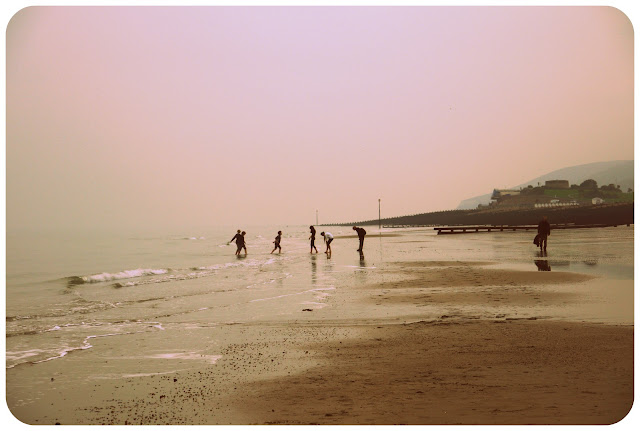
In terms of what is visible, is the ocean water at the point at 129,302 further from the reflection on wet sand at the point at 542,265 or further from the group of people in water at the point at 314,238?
the reflection on wet sand at the point at 542,265

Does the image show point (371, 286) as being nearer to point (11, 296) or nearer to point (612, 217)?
point (11, 296)

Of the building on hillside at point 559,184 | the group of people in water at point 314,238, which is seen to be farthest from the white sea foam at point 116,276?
the building on hillside at point 559,184

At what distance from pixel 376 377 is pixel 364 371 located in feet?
1.12

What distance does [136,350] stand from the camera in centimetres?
955

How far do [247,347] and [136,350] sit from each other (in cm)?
204

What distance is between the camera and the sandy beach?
242 inches

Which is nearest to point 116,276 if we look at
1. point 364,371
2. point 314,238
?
point 314,238

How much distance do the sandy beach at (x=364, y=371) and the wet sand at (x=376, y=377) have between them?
0.07ft

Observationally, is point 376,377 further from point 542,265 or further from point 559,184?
point 559,184

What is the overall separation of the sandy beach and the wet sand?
0.02 m

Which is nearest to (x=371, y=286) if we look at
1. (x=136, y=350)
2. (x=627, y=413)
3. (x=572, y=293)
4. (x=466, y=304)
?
(x=466, y=304)

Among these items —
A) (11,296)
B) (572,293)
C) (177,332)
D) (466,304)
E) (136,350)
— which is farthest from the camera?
(11,296)

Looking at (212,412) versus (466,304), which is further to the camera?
(466,304)

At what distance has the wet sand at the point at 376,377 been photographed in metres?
6.10
